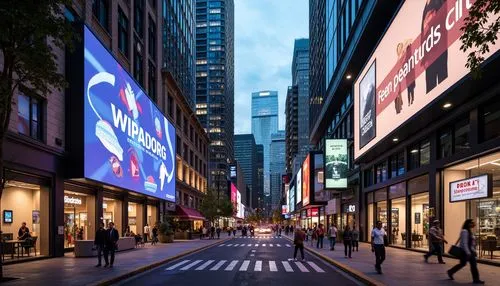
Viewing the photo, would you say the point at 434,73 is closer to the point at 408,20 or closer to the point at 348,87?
the point at 408,20

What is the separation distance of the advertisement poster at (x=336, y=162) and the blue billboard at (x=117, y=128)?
53.8 ft

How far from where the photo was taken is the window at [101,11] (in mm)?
35781

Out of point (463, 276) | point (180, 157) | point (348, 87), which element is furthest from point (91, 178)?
point (180, 157)

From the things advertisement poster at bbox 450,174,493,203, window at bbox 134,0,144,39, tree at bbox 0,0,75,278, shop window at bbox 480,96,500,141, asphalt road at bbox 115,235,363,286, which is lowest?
asphalt road at bbox 115,235,363,286

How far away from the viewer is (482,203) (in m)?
22.5

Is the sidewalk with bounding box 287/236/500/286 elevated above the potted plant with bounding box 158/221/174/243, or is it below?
above

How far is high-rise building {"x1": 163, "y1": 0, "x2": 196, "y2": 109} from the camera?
6282 cm

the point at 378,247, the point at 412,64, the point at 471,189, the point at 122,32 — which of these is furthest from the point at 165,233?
the point at 378,247

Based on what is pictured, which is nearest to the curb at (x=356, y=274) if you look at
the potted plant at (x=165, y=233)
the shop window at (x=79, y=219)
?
the shop window at (x=79, y=219)

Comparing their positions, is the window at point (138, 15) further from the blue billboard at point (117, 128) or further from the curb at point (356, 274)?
the curb at point (356, 274)

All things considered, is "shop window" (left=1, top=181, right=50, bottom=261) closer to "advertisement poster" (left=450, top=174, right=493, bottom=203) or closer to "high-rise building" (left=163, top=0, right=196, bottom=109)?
"advertisement poster" (left=450, top=174, right=493, bottom=203)

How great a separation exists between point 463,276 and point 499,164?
20.6 ft

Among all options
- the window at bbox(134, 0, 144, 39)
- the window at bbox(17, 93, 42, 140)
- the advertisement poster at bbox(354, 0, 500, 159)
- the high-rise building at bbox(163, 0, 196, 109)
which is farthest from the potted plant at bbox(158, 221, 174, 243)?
the window at bbox(17, 93, 42, 140)

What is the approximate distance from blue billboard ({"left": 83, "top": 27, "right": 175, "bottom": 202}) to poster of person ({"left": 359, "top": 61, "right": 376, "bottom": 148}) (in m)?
16.6
